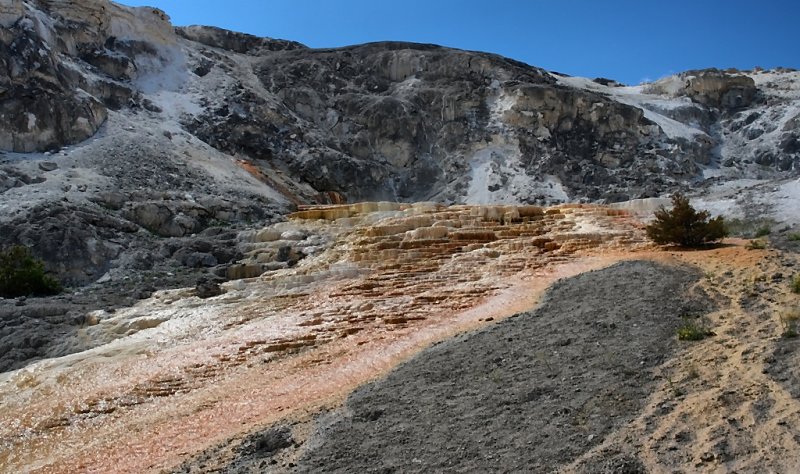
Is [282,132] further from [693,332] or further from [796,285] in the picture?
[693,332]

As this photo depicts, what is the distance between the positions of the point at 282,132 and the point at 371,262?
18232 mm

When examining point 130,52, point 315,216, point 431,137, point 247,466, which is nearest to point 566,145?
point 431,137

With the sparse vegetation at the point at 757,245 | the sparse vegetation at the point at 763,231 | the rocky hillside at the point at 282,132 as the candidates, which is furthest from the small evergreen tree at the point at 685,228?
the rocky hillside at the point at 282,132

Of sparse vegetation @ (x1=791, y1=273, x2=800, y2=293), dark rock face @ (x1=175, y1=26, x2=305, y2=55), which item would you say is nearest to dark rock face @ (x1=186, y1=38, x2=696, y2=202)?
dark rock face @ (x1=175, y1=26, x2=305, y2=55)

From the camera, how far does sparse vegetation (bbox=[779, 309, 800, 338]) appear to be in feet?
22.4

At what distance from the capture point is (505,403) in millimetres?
6535

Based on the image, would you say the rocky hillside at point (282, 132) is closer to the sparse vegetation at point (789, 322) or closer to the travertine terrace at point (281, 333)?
the travertine terrace at point (281, 333)

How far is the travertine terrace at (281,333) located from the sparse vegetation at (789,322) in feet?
12.9

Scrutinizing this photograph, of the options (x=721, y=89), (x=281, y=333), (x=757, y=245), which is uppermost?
(x=721, y=89)

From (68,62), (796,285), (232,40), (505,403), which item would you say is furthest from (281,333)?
(232,40)

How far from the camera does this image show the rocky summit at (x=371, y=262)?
20.8 ft

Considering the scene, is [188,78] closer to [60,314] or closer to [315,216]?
[315,216]

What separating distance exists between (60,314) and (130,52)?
21.9 m

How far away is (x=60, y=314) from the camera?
13867 mm
